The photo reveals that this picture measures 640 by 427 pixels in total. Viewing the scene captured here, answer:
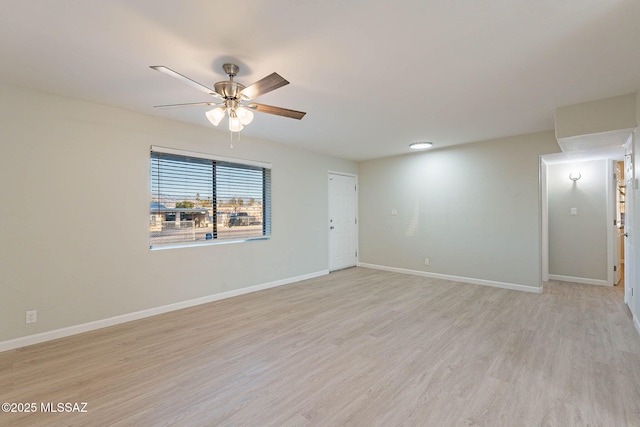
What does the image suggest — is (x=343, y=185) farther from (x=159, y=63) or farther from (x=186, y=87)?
(x=159, y=63)

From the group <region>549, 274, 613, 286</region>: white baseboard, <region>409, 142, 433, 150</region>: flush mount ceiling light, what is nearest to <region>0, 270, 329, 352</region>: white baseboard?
<region>409, 142, 433, 150</region>: flush mount ceiling light

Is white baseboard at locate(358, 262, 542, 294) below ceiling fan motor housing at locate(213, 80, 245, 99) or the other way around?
below

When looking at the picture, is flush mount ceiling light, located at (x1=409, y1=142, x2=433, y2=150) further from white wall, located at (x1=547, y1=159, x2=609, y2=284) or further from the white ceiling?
white wall, located at (x1=547, y1=159, x2=609, y2=284)

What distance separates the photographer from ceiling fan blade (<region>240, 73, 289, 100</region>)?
2.00m

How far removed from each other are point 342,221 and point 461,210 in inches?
96.1

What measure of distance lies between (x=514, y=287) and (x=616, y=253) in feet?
6.67

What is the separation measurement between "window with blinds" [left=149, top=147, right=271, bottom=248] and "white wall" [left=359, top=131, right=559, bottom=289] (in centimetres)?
277

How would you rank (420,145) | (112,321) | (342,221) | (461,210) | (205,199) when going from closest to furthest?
(112,321) → (205,199) → (420,145) → (461,210) → (342,221)

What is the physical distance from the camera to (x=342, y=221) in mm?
6422

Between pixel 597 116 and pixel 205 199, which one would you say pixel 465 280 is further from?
pixel 205 199

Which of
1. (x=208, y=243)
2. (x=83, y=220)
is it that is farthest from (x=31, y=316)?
(x=208, y=243)

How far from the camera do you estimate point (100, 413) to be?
1848 mm

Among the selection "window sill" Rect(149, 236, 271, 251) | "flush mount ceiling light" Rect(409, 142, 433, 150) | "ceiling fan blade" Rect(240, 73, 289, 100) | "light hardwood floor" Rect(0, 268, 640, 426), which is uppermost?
"flush mount ceiling light" Rect(409, 142, 433, 150)

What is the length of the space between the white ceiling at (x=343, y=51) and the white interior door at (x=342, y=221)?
289cm
